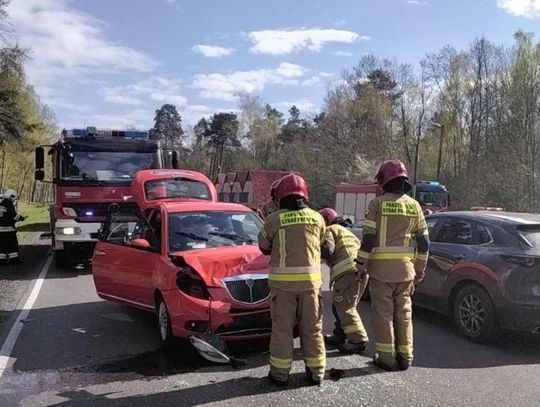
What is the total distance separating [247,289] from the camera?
5.84m

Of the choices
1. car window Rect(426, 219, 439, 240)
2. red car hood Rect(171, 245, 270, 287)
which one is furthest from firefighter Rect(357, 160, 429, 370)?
car window Rect(426, 219, 439, 240)

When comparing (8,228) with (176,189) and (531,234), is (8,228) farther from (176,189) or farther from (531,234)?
(531,234)

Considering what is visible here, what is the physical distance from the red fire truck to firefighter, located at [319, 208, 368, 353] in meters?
6.41

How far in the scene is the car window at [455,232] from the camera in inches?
284

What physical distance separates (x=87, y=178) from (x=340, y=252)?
787cm

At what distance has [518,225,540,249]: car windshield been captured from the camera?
20.8 feet

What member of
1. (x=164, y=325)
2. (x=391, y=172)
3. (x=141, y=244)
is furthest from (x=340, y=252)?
(x=141, y=244)

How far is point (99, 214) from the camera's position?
12453 millimetres

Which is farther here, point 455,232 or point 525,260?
point 455,232

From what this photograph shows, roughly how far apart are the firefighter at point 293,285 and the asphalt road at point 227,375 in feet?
0.76

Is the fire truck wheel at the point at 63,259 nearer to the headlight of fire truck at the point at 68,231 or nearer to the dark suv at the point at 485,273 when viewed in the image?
the headlight of fire truck at the point at 68,231

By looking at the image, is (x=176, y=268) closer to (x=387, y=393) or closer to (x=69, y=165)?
(x=387, y=393)

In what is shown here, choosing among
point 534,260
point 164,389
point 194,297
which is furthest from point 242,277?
point 534,260

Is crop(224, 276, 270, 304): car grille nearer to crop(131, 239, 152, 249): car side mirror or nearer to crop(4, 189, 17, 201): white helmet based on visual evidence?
crop(131, 239, 152, 249): car side mirror
